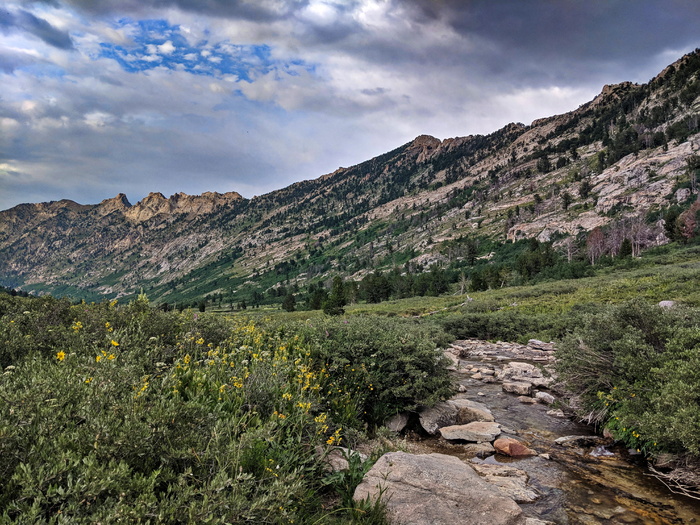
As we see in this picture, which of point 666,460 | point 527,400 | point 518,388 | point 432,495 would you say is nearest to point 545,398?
point 527,400

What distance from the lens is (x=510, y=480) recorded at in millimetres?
6449

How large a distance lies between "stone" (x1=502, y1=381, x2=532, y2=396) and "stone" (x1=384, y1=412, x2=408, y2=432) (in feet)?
20.2

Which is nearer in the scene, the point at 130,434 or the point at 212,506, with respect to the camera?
the point at 212,506

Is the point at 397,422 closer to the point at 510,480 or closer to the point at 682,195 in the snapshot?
the point at 510,480

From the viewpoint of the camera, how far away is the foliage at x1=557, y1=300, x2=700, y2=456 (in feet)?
20.3

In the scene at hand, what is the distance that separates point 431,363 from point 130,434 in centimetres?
755

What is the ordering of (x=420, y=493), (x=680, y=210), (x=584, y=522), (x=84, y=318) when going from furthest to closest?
1. (x=680, y=210)
2. (x=84, y=318)
3. (x=584, y=522)
4. (x=420, y=493)

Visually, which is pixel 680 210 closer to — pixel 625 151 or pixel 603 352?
pixel 625 151

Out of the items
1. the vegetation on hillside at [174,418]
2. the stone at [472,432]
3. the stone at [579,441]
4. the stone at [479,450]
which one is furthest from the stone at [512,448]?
the vegetation on hillside at [174,418]

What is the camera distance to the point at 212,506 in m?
2.88

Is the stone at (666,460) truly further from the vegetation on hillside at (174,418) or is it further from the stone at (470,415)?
the vegetation on hillside at (174,418)

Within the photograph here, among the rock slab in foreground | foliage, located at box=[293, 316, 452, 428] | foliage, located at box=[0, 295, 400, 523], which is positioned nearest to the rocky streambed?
the rock slab in foreground

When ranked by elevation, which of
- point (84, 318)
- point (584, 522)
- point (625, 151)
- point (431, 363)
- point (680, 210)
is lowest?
point (584, 522)

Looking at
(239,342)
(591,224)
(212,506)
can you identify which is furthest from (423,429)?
(591,224)
